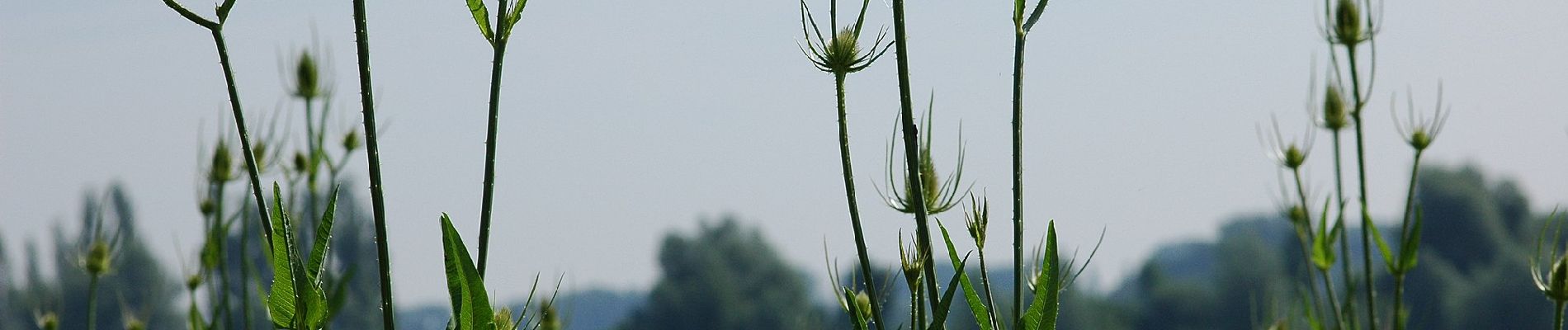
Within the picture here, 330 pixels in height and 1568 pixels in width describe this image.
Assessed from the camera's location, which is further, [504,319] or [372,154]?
[504,319]

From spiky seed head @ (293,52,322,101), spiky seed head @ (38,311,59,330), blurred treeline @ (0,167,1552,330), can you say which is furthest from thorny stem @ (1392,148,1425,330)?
blurred treeline @ (0,167,1552,330)

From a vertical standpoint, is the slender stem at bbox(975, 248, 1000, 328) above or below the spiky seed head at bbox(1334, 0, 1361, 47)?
below

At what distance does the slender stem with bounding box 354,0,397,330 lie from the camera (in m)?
0.76

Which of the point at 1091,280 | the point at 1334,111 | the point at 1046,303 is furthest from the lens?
the point at 1091,280

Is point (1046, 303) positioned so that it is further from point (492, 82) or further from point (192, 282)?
point (192, 282)

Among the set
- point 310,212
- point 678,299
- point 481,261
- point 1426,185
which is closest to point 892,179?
point 481,261

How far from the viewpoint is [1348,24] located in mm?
1866

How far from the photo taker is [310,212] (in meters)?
1.98

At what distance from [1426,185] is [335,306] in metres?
48.6

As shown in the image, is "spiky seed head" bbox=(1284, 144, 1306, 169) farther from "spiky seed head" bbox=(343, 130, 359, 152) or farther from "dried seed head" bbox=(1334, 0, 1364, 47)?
"spiky seed head" bbox=(343, 130, 359, 152)

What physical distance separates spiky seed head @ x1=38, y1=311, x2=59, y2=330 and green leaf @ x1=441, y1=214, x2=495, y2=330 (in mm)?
1783

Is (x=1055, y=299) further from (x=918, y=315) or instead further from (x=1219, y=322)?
(x=1219, y=322)

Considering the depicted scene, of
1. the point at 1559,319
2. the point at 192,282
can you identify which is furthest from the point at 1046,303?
the point at 192,282

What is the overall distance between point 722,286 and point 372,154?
4608 centimetres
